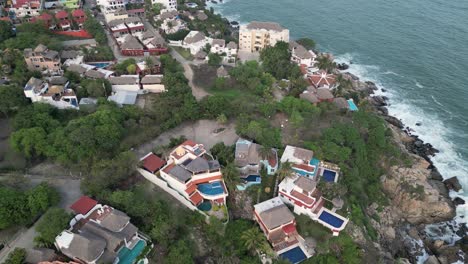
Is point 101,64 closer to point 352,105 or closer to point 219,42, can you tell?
point 219,42

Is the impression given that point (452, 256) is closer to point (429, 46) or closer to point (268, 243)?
point (268, 243)

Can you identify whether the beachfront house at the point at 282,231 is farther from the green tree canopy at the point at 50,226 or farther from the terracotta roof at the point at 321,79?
the terracotta roof at the point at 321,79

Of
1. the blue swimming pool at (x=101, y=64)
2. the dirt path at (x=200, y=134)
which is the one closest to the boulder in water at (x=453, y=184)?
the dirt path at (x=200, y=134)

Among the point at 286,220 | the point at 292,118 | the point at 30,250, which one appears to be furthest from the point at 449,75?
the point at 30,250

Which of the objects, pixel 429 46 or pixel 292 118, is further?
pixel 429 46

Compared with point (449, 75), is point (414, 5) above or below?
above

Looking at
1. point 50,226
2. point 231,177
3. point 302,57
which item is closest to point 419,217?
point 231,177

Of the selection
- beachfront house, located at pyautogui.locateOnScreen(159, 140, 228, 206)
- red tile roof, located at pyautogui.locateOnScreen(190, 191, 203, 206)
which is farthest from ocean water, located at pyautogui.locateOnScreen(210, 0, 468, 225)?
red tile roof, located at pyautogui.locateOnScreen(190, 191, 203, 206)
